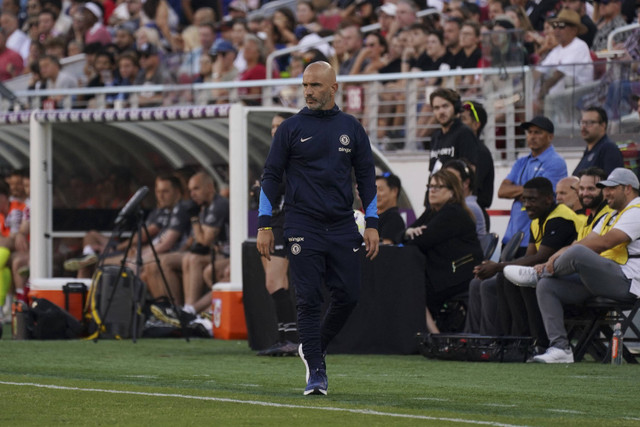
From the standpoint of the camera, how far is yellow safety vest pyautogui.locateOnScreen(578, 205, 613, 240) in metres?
10.7

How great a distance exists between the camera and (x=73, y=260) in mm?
15508

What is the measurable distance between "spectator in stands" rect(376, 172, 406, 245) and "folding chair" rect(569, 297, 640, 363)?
2.11 m

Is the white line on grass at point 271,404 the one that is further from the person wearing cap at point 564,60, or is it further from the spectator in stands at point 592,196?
the person wearing cap at point 564,60

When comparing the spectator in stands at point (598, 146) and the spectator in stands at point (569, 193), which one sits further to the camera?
the spectator in stands at point (598, 146)

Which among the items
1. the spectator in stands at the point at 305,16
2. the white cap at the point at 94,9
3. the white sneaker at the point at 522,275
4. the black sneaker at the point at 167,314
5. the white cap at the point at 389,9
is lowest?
the black sneaker at the point at 167,314

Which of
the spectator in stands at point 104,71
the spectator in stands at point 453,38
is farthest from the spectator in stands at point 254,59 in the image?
the spectator in stands at point 453,38

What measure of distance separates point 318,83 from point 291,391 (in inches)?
70.0

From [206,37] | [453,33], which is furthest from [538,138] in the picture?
[206,37]

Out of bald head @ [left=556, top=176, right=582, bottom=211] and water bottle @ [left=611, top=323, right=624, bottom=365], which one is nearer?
water bottle @ [left=611, top=323, right=624, bottom=365]

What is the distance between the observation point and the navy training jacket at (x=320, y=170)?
25.4 ft

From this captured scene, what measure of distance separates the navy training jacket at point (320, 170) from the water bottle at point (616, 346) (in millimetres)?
3178

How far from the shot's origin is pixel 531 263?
36.1ft

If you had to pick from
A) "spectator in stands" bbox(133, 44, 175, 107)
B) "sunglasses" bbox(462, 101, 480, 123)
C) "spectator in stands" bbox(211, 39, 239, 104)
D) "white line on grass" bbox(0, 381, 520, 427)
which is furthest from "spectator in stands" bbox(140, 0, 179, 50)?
"white line on grass" bbox(0, 381, 520, 427)

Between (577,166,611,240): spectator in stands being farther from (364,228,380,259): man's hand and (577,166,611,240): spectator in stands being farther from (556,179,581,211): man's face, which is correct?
(364,228,380,259): man's hand
